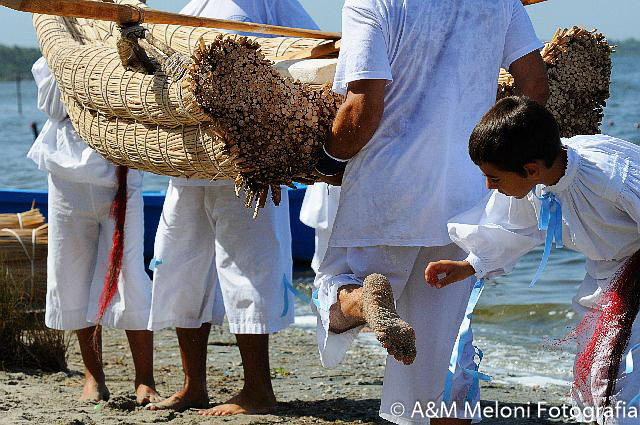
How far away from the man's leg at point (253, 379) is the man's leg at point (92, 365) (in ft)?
2.25

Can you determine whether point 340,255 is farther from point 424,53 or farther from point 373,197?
point 424,53

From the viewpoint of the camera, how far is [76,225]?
230 inches

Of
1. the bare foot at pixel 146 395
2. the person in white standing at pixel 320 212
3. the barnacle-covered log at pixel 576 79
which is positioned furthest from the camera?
the person in white standing at pixel 320 212

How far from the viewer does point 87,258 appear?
591 centimetres

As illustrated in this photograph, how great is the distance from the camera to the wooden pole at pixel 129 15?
4.43 m

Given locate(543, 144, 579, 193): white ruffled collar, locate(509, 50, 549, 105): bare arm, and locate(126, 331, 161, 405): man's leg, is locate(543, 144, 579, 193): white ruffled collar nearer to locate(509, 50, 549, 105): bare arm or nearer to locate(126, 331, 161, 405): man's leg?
locate(509, 50, 549, 105): bare arm

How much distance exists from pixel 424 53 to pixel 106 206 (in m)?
2.49

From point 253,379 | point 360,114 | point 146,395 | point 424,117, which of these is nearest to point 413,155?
point 424,117

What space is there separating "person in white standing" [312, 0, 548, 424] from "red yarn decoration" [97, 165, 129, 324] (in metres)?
1.95

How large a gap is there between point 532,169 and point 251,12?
226cm

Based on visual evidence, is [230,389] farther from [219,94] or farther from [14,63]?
[14,63]

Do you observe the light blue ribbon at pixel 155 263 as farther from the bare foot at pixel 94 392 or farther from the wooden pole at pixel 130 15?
the wooden pole at pixel 130 15

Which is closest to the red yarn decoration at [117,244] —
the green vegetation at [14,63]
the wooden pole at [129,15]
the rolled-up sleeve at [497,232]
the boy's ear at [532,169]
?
the wooden pole at [129,15]

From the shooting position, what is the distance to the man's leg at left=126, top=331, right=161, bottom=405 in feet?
19.0
